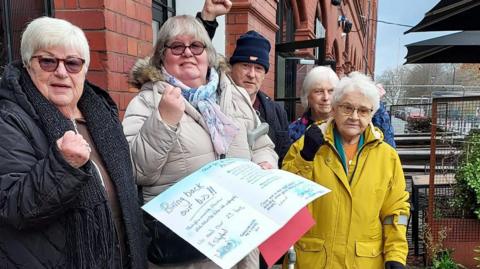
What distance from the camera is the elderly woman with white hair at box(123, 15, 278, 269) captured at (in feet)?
5.31

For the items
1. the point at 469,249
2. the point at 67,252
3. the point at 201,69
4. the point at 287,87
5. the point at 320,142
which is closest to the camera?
the point at 67,252

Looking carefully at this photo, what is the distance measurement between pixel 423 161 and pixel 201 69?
359 inches

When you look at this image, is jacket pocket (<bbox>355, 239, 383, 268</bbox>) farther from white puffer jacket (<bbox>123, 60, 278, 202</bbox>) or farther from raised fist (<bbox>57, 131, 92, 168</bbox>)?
raised fist (<bbox>57, 131, 92, 168</bbox>)

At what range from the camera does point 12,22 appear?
2.39m

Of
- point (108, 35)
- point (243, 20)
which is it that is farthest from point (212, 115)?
point (243, 20)

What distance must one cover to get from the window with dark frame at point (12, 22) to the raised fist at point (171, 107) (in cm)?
133

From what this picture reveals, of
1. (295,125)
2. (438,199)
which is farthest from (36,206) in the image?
(438,199)

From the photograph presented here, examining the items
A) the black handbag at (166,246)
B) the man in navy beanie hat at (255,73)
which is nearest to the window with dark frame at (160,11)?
the man in navy beanie hat at (255,73)

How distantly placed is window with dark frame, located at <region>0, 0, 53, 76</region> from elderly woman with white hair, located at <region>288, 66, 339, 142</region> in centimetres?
186

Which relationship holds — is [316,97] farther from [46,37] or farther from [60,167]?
[60,167]

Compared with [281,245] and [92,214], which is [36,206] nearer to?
[92,214]

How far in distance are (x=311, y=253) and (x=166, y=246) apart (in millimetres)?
853

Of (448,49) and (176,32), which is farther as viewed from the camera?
(448,49)

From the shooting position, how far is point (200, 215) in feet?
4.70
